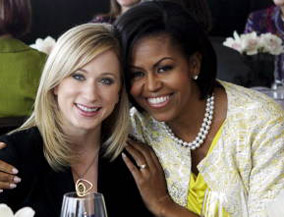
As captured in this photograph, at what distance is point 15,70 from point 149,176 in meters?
0.88

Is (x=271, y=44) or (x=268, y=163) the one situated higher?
(x=271, y=44)

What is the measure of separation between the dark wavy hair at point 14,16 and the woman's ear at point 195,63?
3.28 ft

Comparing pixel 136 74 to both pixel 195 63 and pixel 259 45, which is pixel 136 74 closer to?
pixel 195 63

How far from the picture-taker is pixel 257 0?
5.57 m

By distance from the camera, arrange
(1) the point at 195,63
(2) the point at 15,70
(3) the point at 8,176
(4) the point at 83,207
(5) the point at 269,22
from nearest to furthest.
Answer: (4) the point at 83,207 → (3) the point at 8,176 → (1) the point at 195,63 → (2) the point at 15,70 → (5) the point at 269,22

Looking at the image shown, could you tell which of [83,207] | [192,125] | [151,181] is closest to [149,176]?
[151,181]

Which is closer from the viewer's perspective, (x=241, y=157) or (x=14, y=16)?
(x=241, y=157)

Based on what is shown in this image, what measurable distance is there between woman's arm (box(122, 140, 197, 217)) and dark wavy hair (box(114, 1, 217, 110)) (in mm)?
168

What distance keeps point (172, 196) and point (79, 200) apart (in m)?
0.85

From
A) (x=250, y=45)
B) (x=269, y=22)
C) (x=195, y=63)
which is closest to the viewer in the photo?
(x=195, y=63)

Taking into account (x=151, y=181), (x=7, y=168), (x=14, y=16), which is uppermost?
(x=14, y=16)

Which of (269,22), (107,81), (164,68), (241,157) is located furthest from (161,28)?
(269,22)

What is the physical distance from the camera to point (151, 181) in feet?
5.87

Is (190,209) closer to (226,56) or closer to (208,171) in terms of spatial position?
(208,171)
